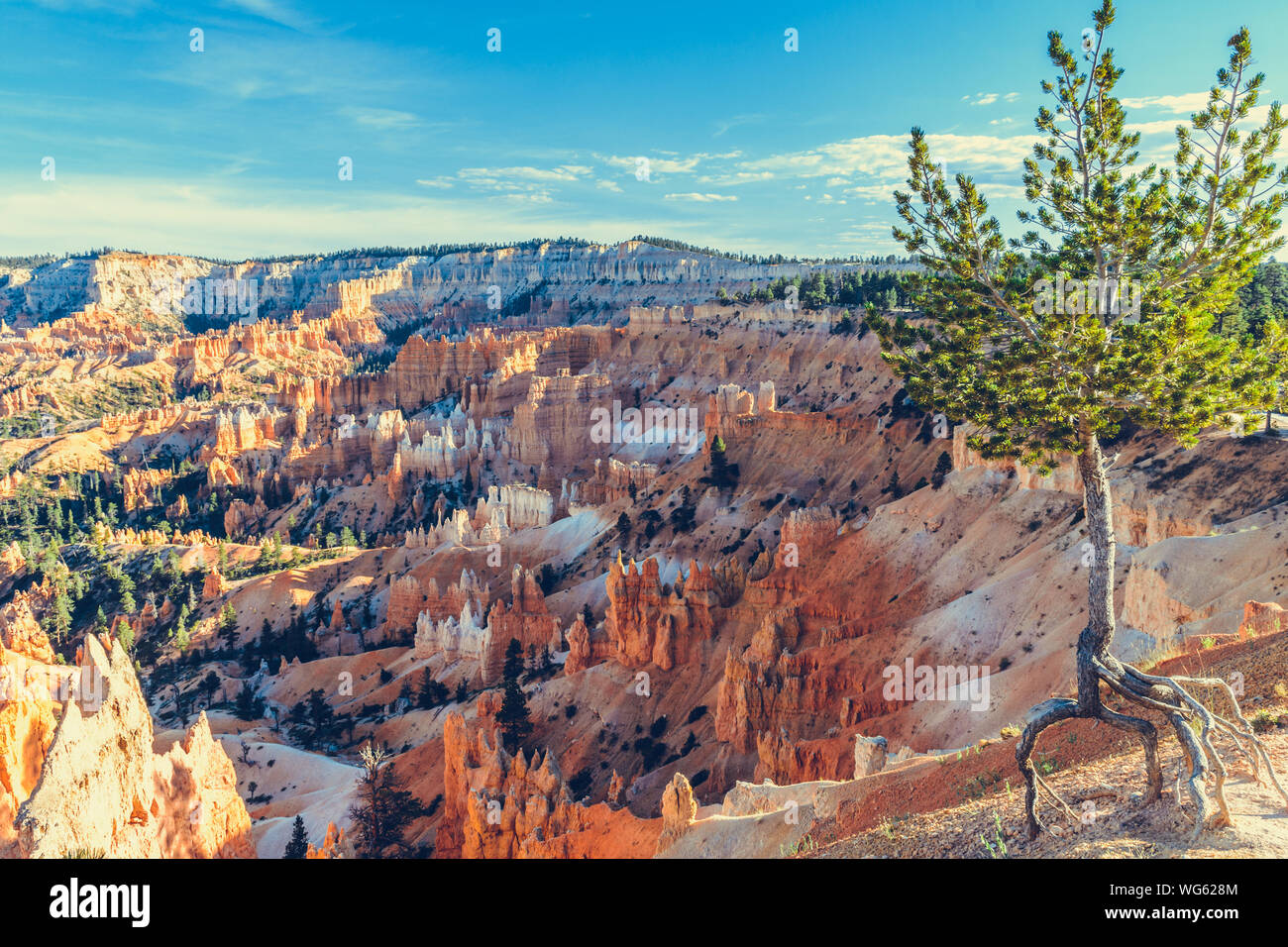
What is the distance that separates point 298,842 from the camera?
28.9 meters

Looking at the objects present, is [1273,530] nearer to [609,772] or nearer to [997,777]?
[997,777]

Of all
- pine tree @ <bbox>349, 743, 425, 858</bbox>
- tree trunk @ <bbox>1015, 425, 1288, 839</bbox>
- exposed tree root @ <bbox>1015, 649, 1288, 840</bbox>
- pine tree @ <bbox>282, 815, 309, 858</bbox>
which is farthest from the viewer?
pine tree @ <bbox>349, 743, 425, 858</bbox>

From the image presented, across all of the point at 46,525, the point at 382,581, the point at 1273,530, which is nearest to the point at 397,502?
the point at 382,581

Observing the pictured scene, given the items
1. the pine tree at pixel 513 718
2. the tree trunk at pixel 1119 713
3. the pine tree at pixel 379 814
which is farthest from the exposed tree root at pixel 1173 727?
the pine tree at pixel 513 718

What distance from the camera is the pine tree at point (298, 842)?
92.0ft

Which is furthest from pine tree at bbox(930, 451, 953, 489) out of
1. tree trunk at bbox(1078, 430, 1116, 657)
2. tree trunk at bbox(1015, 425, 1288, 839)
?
tree trunk at bbox(1015, 425, 1288, 839)

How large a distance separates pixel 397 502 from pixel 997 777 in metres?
83.8

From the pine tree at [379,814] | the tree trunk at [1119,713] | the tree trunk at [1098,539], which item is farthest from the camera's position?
the pine tree at [379,814]

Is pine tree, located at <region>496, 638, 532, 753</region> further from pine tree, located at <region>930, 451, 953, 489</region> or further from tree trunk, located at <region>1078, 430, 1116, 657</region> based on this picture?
tree trunk, located at <region>1078, 430, 1116, 657</region>

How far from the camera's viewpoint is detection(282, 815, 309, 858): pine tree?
2803 cm

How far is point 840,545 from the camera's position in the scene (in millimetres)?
42688

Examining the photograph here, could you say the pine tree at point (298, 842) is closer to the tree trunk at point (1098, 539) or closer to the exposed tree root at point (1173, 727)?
the exposed tree root at point (1173, 727)
